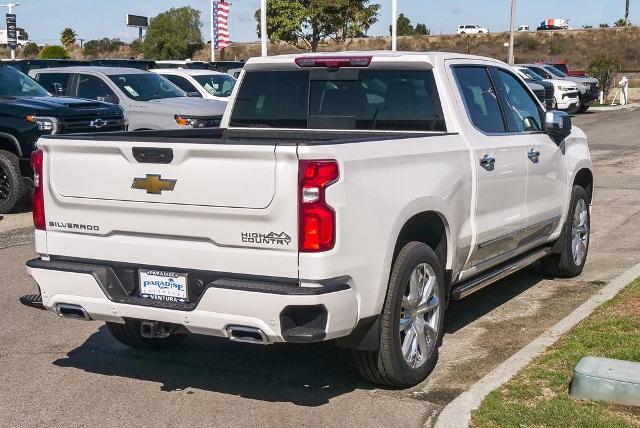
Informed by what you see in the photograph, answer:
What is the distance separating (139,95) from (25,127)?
4.17 meters

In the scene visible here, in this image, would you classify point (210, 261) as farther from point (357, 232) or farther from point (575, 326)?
point (575, 326)

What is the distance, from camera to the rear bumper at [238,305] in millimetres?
4871

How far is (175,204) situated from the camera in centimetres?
516

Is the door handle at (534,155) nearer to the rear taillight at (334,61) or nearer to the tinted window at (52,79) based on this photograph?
the rear taillight at (334,61)

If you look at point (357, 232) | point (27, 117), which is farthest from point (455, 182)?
point (27, 117)

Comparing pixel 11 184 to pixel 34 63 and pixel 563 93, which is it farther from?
pixel 563 93

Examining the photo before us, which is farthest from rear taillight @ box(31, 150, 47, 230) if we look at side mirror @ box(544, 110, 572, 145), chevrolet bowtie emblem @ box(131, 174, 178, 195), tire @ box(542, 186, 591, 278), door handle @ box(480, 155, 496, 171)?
tire @ box(542, 186, 591, 278)

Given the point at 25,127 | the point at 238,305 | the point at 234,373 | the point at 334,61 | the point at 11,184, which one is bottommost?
the point at 234,373

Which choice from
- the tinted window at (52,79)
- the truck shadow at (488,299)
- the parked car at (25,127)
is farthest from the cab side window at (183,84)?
the truck shadow at (488,299)

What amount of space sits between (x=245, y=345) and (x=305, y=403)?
4.14 feet

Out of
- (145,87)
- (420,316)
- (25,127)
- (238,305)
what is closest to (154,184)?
(238,305)

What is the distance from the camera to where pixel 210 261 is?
509 cm

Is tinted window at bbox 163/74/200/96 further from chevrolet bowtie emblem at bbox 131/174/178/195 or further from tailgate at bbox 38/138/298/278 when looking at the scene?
chevrolet bowtie emblem at bbox 131/174/178/195

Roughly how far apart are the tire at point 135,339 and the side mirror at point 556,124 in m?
3.32
